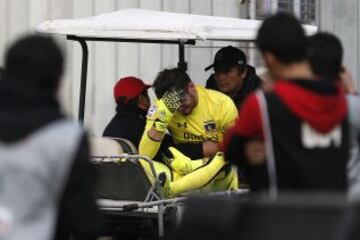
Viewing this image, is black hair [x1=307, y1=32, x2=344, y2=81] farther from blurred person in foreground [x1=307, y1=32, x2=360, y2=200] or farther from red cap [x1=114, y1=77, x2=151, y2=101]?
red cap [x1=114, y1=77, x2=151, y2=101]

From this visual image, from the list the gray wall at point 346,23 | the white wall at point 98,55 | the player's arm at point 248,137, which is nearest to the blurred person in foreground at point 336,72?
the player's arm at point 248,137

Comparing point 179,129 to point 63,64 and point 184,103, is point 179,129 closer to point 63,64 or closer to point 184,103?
point 184,103

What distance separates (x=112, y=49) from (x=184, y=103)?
10.8 feet

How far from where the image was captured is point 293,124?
13.5 ft

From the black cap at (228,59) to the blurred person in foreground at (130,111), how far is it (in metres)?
0.64

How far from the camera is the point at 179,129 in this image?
7652 mm

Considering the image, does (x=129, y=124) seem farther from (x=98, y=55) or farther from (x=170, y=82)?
(x=98, y=55)

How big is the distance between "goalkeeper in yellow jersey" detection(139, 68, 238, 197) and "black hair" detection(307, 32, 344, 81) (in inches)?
107

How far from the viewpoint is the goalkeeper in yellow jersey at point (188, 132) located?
729 cm

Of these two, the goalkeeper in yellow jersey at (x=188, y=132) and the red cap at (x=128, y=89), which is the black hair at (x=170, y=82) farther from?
the red cap at (x=128, y=89)

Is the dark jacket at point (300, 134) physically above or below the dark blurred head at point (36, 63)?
below

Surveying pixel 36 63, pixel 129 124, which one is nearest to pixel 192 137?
pixel 129 124

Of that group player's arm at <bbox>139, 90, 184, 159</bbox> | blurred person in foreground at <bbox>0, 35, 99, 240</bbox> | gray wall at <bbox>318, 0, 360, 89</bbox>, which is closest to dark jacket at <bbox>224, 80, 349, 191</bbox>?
blurred person in foreground at <bbox>0, 35, 99, 240</bbox>

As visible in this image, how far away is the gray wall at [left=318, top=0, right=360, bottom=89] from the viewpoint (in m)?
11.6
